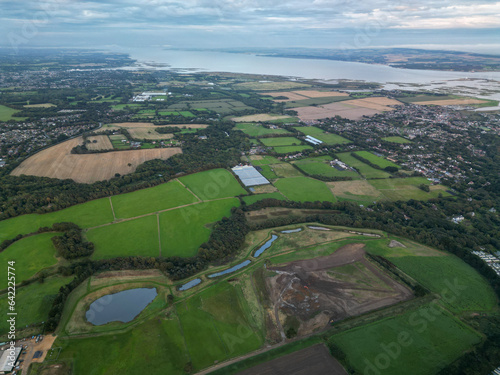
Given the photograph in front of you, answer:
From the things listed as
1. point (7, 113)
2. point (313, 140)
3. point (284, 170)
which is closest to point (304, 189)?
point (284, 170)

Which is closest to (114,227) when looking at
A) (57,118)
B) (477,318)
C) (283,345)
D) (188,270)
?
(188,270)

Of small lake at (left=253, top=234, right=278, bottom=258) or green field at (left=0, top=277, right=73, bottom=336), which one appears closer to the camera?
green field at (left=0, top=277, right=73, bottom=336)

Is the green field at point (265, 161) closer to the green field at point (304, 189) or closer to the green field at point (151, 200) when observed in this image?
the green field at point (304, 189)

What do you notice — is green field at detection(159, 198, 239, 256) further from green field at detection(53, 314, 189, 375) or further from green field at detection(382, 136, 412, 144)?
green field at detection(382, 136, 412, 144)

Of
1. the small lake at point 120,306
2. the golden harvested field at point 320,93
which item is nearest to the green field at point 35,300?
the small lake at point 120,306

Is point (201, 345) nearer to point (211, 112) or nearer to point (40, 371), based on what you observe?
point (40, 371)

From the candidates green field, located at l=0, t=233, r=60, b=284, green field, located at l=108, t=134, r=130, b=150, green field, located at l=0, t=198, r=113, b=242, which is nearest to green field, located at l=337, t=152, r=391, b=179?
green field, located at l=0, t=198, r=113, b=242
